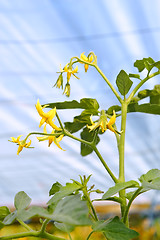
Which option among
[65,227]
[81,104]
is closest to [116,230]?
[65,227]

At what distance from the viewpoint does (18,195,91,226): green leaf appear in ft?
0.75

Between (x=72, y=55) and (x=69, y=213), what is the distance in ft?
10.7

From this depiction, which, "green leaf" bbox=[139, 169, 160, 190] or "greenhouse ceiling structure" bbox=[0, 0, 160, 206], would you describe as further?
"greenhouse ceiling structure" bbox=[0, 0, 160, 206]

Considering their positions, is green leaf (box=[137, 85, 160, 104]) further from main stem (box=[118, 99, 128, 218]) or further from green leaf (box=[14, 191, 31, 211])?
green leaf (box=[14, 191, 31, 211])

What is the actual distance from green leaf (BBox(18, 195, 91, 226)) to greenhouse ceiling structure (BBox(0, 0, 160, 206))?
93.5 inches

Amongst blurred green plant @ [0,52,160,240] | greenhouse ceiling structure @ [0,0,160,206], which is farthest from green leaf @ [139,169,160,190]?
greenhouse ceiling structure @ [0,0,160,206]

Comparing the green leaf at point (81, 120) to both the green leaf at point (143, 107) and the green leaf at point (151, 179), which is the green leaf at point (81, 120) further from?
the green leaf at point (151, 179)

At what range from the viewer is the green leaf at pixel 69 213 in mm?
227

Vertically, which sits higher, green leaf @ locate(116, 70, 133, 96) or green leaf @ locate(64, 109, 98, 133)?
green leaf @ locate(116, 70, 133, 96)

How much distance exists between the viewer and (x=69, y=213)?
24cm

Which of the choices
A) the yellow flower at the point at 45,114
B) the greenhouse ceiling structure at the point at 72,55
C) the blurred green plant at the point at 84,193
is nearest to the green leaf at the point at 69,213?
the blurred green plant at the point at 84,193

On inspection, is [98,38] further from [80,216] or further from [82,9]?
[80,216]

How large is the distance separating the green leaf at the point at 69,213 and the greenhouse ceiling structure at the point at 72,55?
238 cm

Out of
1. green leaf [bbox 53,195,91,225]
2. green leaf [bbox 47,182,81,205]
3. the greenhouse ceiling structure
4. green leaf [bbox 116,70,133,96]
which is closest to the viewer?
green leaf [bbox 53,195,91,225]
